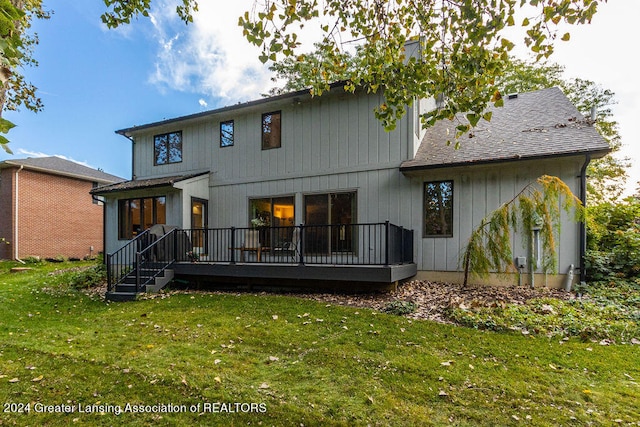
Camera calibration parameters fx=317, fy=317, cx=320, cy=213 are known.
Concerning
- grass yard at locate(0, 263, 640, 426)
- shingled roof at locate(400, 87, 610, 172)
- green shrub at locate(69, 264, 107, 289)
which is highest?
shingled roof at locate(400, 87, 610, 172)

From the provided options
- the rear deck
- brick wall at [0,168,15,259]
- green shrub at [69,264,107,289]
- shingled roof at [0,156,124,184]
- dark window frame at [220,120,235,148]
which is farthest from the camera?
shingled roof at [0,156,124,184]

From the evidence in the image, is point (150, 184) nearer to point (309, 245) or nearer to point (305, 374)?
point (309, 245)

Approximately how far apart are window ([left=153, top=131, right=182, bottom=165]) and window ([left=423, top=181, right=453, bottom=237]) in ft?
28.1

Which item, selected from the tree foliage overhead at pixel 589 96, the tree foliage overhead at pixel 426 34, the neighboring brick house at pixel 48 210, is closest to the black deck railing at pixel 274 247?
the tree foliage overhead at pixel 426 34

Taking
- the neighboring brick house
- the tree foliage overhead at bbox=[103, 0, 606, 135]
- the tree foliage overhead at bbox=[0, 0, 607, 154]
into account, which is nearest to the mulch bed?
the tree foliage overhead at bbox=[0, 0, 607, 154]

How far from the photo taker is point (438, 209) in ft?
26.5

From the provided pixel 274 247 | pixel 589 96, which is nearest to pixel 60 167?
pixel 274 247

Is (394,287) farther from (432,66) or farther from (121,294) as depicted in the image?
(121,294)

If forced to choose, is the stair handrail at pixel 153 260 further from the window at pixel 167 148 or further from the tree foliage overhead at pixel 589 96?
the tree foliage overhead at pixel 589 96

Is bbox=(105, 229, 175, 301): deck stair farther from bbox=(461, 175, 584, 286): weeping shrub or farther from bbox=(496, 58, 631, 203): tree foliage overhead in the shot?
bbox=(496, 58, 631, 203): tree foliage overhead

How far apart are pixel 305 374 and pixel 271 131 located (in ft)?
26.4

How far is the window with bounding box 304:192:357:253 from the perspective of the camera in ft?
28.2

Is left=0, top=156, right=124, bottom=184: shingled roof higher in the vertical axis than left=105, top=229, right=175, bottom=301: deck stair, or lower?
higher

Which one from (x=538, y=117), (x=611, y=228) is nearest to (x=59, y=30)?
(x=538, y=117)
